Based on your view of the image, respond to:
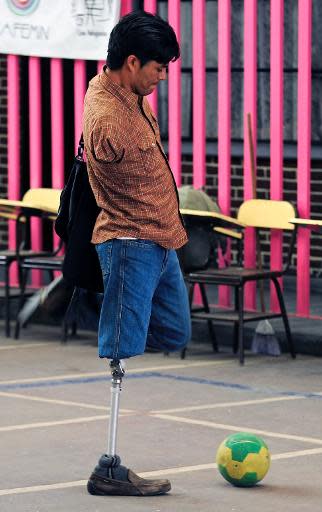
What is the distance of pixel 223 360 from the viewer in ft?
36.1

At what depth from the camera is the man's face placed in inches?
263

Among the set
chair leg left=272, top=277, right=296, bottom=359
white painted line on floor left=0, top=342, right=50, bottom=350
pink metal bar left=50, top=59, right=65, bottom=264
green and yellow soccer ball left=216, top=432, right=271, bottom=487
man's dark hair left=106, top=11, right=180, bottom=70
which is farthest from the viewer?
pink metal bar left=50, top=59, right=65, bottom=264

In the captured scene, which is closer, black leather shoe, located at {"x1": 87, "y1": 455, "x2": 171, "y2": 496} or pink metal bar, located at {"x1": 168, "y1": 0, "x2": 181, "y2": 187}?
black leather shoe, located at {"x1": 87, "y1": 455, "x2": 171, "y2": 496}

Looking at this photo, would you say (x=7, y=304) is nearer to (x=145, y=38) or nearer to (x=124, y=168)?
(x=124, y=168)

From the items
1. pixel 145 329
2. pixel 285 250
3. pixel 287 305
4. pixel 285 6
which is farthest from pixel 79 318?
pixel 145 329

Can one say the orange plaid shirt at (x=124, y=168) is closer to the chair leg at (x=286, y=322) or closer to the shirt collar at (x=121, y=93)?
the shirt collar at (x=121, y=93)

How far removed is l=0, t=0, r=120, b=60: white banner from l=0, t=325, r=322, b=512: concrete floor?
2466 millimetres

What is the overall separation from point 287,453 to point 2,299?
5.49 meters

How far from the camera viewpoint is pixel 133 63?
264 inches

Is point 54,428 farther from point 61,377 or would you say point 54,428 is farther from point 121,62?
point 121,62

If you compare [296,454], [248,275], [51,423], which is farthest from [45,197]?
[296,454]

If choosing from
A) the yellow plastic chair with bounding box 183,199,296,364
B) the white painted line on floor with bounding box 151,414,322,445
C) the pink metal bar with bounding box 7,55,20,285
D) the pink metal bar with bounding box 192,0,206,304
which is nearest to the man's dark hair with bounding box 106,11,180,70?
the white painted line on floor with bounding box 151,414,322,445

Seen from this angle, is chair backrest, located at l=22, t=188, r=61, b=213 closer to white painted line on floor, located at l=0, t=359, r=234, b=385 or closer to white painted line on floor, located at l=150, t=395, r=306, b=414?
white painted line on floor, located at l=0, t=359, r=234, b=385

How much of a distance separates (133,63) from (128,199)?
569mm
